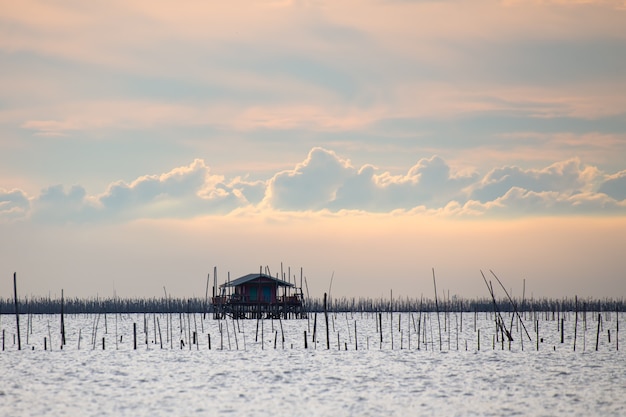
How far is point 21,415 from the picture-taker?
2253 cm

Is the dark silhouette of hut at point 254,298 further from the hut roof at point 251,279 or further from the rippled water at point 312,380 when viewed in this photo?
the rippled water at point 312,380

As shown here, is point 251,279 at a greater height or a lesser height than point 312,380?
greater

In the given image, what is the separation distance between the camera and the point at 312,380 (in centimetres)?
2952

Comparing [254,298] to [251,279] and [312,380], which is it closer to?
[251,279]

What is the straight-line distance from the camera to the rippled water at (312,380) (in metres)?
23.8

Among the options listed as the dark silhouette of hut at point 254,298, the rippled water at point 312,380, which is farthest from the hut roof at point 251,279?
the rippled water at point 312,380

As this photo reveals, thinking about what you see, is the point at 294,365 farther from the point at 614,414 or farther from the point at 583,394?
the point at 614,414

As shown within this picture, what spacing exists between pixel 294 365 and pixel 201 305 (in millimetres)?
71054

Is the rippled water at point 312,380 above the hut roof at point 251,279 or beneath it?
beneath

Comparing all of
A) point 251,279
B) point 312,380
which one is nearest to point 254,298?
point 251,279

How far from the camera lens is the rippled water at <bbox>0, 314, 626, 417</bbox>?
78.0 feet

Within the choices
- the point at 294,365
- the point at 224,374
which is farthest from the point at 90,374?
the point at 294,365

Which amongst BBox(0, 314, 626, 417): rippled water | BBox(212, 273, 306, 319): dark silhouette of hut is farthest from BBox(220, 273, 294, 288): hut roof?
BBox(0, 314, 626, 417): rippled water

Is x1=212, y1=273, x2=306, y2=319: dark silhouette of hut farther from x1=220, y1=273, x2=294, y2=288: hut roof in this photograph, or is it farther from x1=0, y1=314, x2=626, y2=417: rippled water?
x1=0, y1=314, x2=626, y2=417: rippled water
